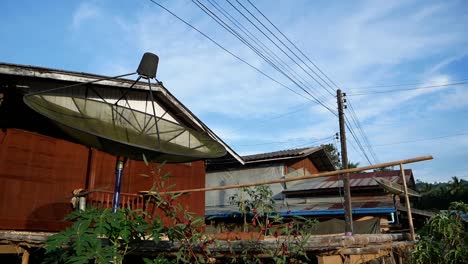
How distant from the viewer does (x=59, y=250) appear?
13.1 ft

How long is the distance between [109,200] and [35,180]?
5.33 feet

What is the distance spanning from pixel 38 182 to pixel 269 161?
A: 13.9 metres

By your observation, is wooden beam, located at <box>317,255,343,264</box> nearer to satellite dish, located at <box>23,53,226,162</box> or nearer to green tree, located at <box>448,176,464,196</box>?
satellite dish, located at <box>23,53,226,162</box>

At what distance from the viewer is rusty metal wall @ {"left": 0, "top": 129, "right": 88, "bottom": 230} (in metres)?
7.09

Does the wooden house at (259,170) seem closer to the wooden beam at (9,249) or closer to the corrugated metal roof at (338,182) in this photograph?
the corrugated metal roof at (338,182)

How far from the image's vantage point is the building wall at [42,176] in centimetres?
711

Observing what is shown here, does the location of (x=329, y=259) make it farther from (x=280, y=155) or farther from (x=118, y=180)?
(x=280, y=155)

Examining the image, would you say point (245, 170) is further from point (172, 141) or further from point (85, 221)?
point (85, 221)

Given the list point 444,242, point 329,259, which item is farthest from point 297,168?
point 329,259

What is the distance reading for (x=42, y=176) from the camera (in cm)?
762

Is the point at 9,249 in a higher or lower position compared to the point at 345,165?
lower

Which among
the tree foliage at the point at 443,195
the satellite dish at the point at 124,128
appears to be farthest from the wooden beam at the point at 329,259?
the tree foliage at the point at 443,195

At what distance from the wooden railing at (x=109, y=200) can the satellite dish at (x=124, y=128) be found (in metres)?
2.25

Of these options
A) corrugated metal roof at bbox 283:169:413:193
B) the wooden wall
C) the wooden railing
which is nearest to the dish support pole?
the wooden railing
